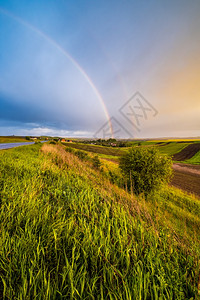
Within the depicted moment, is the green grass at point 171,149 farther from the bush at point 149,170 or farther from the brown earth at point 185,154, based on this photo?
the bush at point 149,170

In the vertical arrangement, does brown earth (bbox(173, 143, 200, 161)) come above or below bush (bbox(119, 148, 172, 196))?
below

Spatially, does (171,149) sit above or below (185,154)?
above

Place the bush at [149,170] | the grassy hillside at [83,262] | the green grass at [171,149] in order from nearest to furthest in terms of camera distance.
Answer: the grassy hillside at [83,262]
the bush at [149,170]
the green grass at [171,149]

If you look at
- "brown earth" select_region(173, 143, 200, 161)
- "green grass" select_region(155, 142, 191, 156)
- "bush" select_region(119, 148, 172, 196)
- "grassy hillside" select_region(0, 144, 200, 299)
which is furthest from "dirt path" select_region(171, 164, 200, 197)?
"green grass" select_region(155, 142, 191, 156)

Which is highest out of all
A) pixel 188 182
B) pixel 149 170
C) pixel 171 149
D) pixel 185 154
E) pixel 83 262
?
pixel 83 262

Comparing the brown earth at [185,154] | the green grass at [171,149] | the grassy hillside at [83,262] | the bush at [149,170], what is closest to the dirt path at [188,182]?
the bush at [149,170]

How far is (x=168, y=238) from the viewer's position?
77.6 inches

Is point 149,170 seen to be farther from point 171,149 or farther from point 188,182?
point 171,149

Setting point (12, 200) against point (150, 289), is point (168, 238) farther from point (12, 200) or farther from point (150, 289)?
point (12, 200)

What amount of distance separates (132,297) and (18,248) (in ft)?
5.11

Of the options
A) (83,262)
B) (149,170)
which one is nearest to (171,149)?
(149,170)

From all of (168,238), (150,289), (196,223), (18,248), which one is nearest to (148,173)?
(196,223)

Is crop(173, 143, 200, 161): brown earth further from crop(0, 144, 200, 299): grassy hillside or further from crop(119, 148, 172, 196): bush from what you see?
crop(0, 144, 200, 299): grassy hillside

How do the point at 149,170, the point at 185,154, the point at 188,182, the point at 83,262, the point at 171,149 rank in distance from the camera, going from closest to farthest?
the point at 83,262 → the point at 149,170 → the point at 188,182 → the point at 185,154 → the point at 171,149
